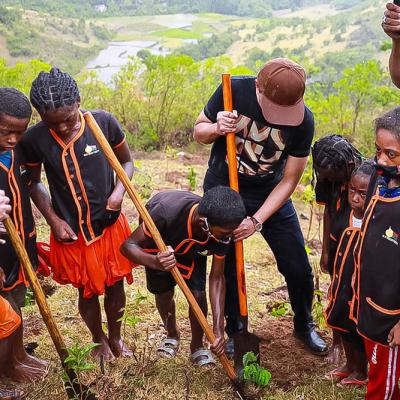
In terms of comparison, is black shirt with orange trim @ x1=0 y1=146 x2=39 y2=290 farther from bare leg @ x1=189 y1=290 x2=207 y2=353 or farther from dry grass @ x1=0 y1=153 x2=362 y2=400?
bare leg @ x1=189 y1=290 x2=207 y2=353

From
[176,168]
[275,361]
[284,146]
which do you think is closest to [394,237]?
[284,146]

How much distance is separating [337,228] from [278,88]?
0.82m

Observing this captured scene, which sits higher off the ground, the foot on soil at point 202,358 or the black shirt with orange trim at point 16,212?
the black shirt with orange trim at point 16,212

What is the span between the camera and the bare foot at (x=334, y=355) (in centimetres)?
327

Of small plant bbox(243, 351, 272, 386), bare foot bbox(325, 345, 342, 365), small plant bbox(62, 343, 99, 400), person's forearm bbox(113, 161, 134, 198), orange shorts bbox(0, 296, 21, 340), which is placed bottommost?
bare foot bbox(325, 345, 342, 365)

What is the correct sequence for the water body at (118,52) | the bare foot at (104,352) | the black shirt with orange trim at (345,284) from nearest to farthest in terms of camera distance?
1. the black shirt with orange trim at (345,284)
2. the bare foot at (104,352)
3. the water body at (118,52)

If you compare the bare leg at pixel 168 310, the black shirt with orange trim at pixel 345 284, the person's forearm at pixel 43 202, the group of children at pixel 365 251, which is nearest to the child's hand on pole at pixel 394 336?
the group of children at pixel 365 251

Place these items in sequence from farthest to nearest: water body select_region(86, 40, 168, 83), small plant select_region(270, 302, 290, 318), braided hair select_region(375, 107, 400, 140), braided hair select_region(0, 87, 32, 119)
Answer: water body select_region(86, 40, 168, 83), small plant select_region(270, 302, 290, 318), braided hair select_region(0, 87, 32, 119), braided hair select_region(375, 107, 400, 140)

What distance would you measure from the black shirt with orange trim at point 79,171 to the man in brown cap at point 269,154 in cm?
55

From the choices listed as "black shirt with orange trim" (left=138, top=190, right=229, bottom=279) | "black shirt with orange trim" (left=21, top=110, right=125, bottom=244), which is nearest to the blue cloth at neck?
"black shirt with orange trim" (left=21, top=110, right=125, bottom=244)

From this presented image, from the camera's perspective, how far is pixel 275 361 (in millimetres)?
3332

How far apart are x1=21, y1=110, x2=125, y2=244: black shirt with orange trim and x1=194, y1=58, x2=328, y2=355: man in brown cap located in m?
0.55

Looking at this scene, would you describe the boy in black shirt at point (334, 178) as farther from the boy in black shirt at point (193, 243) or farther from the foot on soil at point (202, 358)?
the foot on soil at point (202, 358)

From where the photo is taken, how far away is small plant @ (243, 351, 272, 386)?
→ 2828 millimetres
